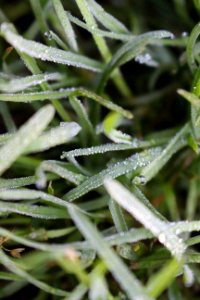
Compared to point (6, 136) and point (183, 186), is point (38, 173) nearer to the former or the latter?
point (6, 136)

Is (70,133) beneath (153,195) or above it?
above

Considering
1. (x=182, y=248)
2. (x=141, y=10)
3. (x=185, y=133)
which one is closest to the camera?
(x=182, y=248)

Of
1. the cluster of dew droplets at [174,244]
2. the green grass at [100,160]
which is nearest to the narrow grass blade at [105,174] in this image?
the green grass at [100,160]

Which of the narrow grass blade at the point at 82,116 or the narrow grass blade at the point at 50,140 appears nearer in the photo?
the narrow grass blade at the point at 50,140

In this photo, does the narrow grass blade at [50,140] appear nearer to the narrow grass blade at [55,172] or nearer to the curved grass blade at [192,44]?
→ the narrow grass blade at [55,172]

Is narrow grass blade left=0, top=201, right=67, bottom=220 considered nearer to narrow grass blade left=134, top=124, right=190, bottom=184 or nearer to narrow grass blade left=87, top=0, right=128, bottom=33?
narrow grass blade left=134, top=124, right=190, bottom=184

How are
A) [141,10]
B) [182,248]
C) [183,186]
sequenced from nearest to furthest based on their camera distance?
[182,248] < [183,186] < [141,10]

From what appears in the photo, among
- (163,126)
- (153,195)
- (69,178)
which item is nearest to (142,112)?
(163,126)
